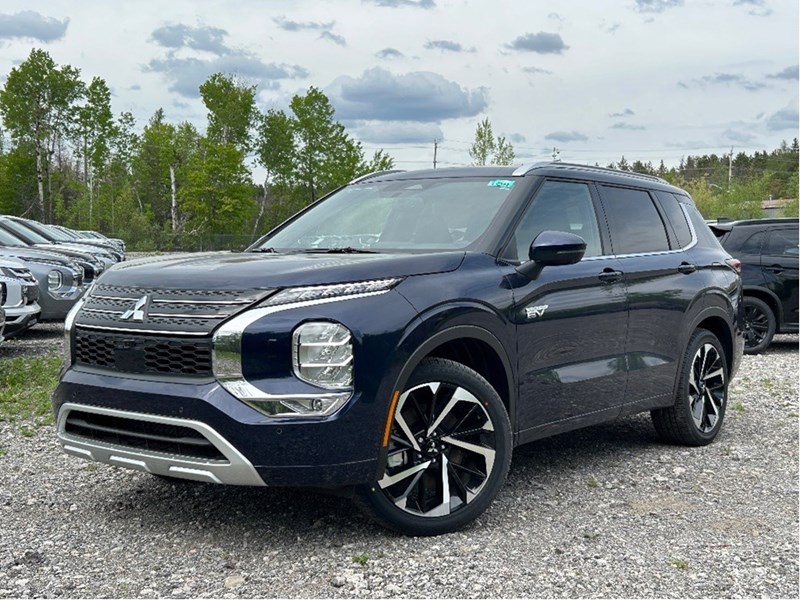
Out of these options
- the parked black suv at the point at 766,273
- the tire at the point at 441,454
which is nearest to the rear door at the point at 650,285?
the tire at the point at 441,454

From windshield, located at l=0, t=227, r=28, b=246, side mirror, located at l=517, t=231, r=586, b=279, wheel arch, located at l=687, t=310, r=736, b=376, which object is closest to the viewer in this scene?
side mirror, located at l=517, t=231, r=586, b=279

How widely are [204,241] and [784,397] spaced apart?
55.2 meters

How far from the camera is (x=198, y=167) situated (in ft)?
214

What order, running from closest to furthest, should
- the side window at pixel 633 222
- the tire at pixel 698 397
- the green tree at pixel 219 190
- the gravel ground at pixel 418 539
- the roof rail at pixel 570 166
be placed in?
1. the gravel ground at pixel 418 539
2. the roof rail at pixel 570 166
3. the side window at pixel 633 222
4. the tire at pixel 698 397
5. the green tree at pixel 219 190

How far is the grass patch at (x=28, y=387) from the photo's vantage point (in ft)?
25.0

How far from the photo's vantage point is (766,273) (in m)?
12.8

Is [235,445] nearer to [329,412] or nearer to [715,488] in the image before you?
[329,412]

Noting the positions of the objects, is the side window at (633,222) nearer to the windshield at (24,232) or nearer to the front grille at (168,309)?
the front grille at (168,309)

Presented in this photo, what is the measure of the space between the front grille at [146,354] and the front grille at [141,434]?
24 cm

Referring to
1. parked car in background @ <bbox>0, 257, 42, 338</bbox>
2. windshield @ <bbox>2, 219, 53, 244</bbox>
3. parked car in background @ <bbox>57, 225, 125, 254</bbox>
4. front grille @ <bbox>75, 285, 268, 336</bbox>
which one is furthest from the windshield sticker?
parked car in background @ <bbox>57, 225, 125, 254</bbox>

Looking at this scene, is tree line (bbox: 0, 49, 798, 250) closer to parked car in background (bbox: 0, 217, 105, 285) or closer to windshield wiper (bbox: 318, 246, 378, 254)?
parked car in background (bbox: 0, 217, 105, 285)

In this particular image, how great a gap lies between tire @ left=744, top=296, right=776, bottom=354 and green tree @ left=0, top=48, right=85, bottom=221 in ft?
169

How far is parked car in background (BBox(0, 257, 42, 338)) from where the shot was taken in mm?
10547

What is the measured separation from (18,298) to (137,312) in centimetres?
696
